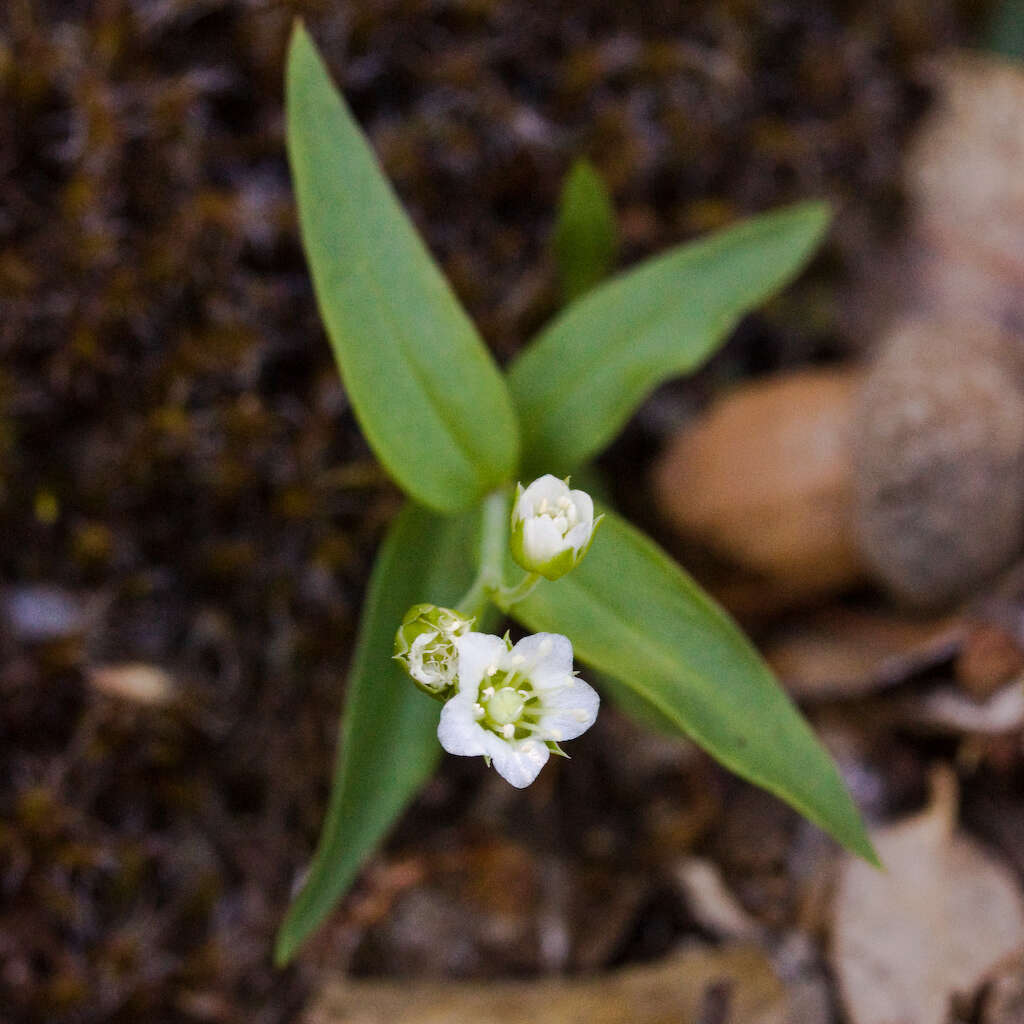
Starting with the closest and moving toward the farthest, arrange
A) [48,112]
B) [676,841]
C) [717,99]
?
[48,112], [676,841], [717,99]

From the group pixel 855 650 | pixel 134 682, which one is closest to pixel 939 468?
pixel 855 650

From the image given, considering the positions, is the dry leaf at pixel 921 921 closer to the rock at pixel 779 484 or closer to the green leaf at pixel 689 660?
the green leaf at pixel 689 660

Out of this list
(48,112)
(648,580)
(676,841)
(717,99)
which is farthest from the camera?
(717,99)

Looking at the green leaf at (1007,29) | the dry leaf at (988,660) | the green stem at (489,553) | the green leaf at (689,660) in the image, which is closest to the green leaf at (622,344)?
the green stem at (489,553)

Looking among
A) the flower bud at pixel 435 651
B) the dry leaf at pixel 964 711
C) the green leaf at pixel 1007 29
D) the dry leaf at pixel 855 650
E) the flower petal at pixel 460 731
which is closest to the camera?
the flower petal at pixel 460 731

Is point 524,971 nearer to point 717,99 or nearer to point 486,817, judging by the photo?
point 486,817

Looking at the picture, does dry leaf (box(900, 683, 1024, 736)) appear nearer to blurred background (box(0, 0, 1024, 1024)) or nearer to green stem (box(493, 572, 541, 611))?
blurred background (box(0, 0, 1024, 1024))

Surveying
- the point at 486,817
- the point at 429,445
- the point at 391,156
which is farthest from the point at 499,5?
the point at 486,817
